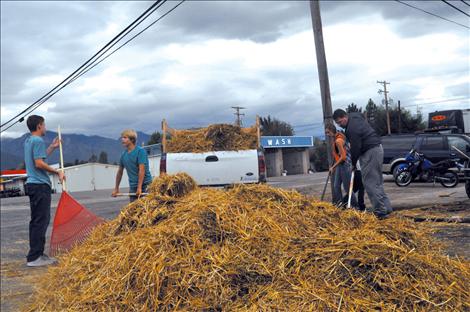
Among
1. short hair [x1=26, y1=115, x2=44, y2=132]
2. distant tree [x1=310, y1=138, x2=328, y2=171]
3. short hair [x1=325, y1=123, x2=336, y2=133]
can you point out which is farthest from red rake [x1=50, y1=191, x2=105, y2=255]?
distant tree [x1=310, y1=138, x2=328, y2=171]

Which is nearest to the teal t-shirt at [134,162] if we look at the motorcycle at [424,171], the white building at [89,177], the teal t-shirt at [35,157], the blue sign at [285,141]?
the teal t-shirt at [35,157]

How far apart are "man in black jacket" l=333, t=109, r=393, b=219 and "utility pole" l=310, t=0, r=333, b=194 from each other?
3038 millimetres

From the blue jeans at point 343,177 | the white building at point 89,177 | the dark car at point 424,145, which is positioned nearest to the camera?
the blue jeans at point 343,177

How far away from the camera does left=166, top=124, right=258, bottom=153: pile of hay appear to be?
10.4 meters

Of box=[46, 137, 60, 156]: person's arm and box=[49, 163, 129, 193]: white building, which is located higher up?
box=[46, 137, 60, 156]: person's arm

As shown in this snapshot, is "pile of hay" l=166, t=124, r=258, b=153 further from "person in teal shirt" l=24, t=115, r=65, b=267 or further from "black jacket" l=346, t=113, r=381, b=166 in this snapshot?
"person in teal shirt" l=24, t=115, r=65, b=267

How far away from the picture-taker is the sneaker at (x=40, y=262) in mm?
5934

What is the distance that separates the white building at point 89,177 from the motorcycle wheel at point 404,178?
140ft

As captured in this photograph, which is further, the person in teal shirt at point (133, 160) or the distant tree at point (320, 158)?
the distant tree at point (320, 158)

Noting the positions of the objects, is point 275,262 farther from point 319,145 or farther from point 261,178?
point 319,145

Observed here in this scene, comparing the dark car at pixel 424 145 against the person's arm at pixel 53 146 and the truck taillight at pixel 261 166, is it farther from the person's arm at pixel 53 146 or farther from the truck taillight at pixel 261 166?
the person's arm at pixel 53 146

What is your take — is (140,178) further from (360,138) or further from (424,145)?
(424,145)

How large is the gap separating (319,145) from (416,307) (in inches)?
2923

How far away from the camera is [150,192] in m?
4.82
